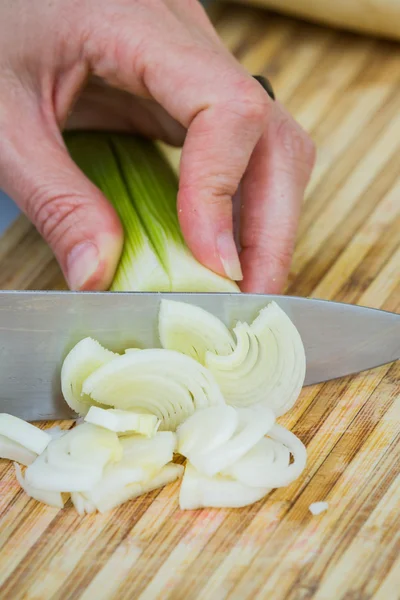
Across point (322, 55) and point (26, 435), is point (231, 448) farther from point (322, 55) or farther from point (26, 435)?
point (322, 55)

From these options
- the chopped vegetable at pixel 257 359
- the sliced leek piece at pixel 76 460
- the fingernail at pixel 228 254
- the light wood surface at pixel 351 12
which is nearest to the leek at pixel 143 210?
the fingernail at pixel 228 254

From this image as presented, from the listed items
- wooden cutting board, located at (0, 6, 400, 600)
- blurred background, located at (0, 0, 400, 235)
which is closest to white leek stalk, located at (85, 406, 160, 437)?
wooden cutting board, located at (0, 6, 400, 600)

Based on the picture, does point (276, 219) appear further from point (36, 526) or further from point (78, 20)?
point (36, 526)

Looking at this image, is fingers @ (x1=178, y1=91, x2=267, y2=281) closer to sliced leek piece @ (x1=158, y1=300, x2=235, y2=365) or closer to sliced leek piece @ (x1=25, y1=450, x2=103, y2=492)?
sliced leek piece @ (x1=158, y1=300, x2=235, y2=365)

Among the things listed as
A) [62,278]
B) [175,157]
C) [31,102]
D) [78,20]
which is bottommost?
[62,278]

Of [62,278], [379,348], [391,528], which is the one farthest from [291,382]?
[62,278]

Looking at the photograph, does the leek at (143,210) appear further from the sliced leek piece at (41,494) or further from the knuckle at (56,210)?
the sliced leek piece at (41,494)

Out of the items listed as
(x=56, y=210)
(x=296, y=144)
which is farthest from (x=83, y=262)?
(x=296, y=144)
